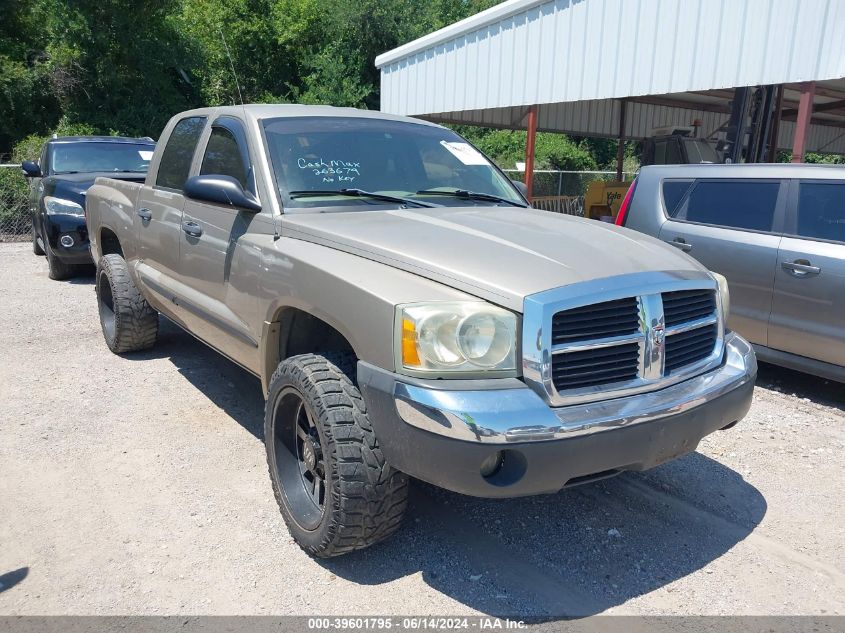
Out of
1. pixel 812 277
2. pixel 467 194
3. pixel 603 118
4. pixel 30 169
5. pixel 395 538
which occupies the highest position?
pixel 603 118

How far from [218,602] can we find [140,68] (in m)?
23.1

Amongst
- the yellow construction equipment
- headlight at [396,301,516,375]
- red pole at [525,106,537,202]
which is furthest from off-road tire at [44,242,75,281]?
the yellow construction equipment

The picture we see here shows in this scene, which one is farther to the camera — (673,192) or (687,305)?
(673,192)

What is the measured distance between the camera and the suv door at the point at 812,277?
4887 millimetres

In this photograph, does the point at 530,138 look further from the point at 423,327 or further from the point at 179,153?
the point at 423,327

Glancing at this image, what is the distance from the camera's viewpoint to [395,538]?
3.20m

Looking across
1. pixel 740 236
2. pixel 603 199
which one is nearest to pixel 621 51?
pixel 603 199

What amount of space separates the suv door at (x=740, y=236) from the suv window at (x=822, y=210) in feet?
0.51

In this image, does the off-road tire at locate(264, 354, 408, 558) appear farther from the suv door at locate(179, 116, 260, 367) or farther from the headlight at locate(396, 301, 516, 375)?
the suv door at locate(179, 116, 260, 367)

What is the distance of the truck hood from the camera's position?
8.48 ft

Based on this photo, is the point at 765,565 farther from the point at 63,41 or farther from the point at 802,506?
the point at 63,41

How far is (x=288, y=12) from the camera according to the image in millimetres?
28578

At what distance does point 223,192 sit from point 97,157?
7258 millimetres

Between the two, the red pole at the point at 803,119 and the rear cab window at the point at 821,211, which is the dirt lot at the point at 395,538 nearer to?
the rear cab window at the point at 821,211
